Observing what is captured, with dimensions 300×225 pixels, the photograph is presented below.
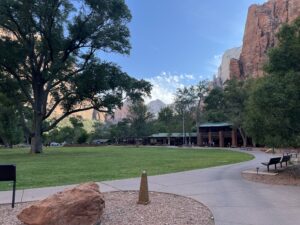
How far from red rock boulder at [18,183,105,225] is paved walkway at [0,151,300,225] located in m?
2.30

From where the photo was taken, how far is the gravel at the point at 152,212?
21.3 ft

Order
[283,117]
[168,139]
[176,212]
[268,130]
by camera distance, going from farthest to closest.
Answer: [168,139] < [268,130] < [283,117] < [176,212]

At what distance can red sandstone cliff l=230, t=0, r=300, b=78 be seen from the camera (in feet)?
367

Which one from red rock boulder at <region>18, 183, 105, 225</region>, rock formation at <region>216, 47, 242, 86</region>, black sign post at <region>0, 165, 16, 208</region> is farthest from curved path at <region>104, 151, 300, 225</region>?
rock formation at <region>216, 47, 242, 86</region>

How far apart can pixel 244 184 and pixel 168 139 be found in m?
82.7

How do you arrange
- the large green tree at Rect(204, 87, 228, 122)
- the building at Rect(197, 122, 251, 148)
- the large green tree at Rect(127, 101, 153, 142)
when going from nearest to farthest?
the building at Rect(197, 122, 251, 148), the large green tree at Rect(204, 87, 228, 122), the large green tree at Rect(127, 101, 153, 142)

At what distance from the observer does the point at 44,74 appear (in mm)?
34844

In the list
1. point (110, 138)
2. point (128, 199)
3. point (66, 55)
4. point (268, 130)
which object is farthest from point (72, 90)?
point (110, 138)

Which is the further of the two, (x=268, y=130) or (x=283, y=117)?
(x=268, y=130)

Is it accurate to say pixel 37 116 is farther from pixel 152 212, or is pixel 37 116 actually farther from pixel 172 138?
pixel 172 138

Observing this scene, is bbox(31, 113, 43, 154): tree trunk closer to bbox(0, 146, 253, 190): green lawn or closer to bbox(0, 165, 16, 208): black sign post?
bbox(0, 146, 253, 190): green lawn

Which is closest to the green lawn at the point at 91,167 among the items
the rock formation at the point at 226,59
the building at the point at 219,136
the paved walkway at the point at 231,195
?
the paved walkway at the point at 231,195

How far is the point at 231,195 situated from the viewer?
30.1 feet

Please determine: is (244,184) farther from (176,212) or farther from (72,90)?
(72,90)
